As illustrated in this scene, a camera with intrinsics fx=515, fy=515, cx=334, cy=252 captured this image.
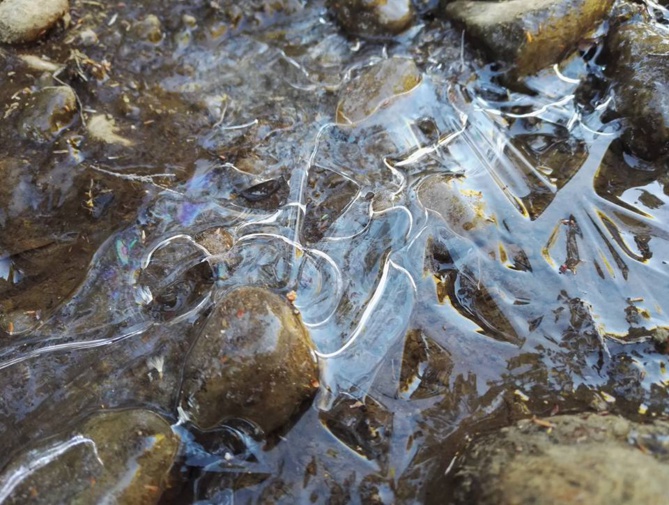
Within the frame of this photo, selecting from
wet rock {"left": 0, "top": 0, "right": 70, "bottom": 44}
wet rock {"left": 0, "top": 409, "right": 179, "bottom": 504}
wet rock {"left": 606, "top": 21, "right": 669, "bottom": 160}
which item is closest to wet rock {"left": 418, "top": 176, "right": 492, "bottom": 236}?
wet rock {"left": 606, "top": 21, "right": 669, "bottom": 160}

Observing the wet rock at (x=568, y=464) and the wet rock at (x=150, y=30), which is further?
the wet rock at (x=150, y=30)

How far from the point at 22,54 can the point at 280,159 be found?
2555 millimetres

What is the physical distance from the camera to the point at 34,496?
2.59 metres

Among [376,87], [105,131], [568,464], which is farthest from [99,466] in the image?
[376,87]

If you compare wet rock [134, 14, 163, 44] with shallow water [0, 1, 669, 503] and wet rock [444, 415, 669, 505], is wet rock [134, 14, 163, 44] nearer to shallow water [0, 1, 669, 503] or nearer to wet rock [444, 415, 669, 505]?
shallow water [0, 1, 669, 503]

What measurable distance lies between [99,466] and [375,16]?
13.6 ft

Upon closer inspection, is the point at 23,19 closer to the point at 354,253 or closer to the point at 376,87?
the point at 376,87

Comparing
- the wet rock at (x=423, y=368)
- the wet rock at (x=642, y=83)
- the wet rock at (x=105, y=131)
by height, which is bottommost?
the wet rock at (x=423, y=368)

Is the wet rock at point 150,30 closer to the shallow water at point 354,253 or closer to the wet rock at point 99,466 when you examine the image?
the shallow water at point 354,253

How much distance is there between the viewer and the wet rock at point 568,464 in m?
2.18

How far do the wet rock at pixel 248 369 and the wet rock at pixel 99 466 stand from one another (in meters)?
0.26

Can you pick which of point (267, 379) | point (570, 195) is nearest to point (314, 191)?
point (267, 379)

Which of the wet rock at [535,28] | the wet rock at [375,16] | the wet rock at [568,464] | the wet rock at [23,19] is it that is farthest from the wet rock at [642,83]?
the wet rock at [23,19]

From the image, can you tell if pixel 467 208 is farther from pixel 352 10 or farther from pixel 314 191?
pixel 352 10
